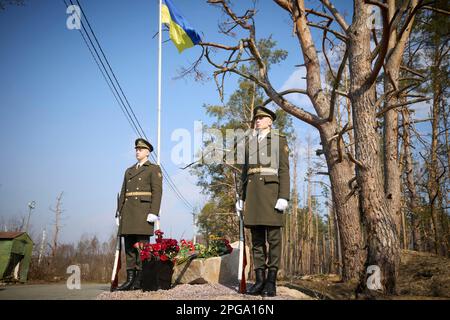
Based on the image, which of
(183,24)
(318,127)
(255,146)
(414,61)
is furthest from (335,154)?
(414,61)

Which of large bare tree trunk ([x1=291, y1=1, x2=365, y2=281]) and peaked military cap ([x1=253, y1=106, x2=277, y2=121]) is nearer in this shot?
peaked military cap ([x1=253, y1=106, x2=277, y2=121])

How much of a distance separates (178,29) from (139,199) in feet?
15.8

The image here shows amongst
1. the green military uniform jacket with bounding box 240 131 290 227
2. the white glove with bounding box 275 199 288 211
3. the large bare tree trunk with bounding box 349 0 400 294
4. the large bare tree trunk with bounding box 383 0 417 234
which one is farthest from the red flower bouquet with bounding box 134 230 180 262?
the large bare tree trunk with bounding box 383 0 417 234

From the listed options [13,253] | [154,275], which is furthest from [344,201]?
[13,253]

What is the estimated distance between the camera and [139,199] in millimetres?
5312

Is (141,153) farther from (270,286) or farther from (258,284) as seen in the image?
(270,286)

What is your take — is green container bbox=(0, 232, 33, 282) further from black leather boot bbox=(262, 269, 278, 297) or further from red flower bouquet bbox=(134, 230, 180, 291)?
black leather boot bbox=(262, 269, 278, 297)

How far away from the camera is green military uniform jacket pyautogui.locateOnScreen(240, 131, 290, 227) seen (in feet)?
13.9

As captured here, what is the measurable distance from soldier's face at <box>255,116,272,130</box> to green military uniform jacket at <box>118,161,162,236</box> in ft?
5.92

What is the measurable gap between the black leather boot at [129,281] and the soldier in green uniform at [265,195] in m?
1.91

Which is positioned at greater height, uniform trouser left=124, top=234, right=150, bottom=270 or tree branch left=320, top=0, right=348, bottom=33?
tree branch left=320, top=0, right=348, bottom=33

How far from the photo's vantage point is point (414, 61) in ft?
45.5

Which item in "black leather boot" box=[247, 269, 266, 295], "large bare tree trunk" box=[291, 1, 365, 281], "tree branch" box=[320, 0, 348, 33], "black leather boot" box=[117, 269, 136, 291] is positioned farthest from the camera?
"tree branch" box=[320, 0, 348, 33]
